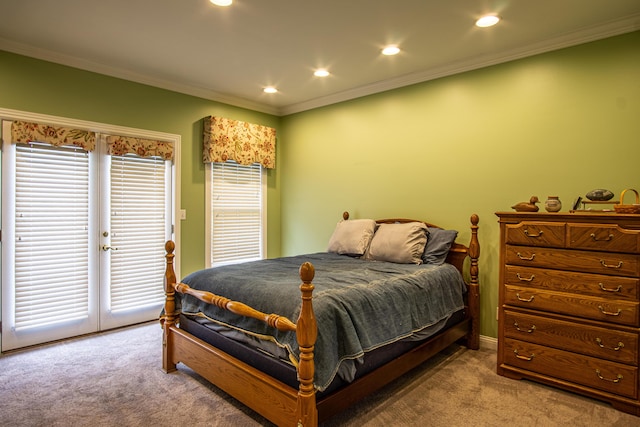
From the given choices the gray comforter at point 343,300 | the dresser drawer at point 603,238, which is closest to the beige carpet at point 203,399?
the gray comforter at point 343,300

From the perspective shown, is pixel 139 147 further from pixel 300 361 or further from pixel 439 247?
pixel 439 247

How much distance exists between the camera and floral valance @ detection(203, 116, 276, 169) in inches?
162

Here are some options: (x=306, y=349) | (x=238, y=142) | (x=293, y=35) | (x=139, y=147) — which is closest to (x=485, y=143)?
(x=293, y=35)

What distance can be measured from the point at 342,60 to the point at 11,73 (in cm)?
272

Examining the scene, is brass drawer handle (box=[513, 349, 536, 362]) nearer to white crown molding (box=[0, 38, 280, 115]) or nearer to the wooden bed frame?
the wooden bed frame

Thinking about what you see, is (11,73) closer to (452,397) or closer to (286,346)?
(286,346)

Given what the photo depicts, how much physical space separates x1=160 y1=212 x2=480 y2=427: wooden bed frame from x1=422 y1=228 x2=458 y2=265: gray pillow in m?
0.17

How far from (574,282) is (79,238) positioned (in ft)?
13.0

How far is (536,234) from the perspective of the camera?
2506 mm

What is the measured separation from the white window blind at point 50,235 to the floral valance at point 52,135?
79mm

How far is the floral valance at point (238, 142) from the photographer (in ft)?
13.5

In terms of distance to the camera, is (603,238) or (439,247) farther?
(439,247)

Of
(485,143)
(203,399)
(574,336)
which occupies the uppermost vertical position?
(485,143)

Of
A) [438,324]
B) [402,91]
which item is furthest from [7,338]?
[402,91]
